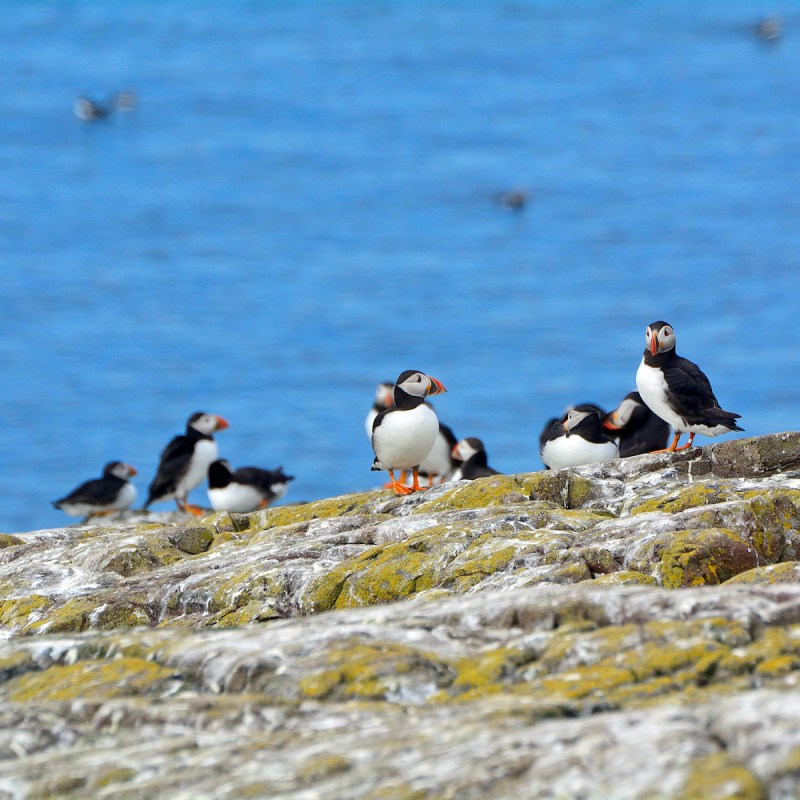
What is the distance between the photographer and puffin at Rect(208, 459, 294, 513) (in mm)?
21656

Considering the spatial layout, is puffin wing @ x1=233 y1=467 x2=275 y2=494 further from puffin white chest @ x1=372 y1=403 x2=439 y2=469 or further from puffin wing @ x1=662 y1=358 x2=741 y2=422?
puffin wing @ x1=662 y1=358 x2=741 y2=422

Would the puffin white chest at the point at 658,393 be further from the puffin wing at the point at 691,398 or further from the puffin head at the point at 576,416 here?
the puffin head at the point at 576,416

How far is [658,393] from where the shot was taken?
13.6m

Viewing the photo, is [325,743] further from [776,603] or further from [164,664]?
[776,603]

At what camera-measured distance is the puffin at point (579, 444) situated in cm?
1462

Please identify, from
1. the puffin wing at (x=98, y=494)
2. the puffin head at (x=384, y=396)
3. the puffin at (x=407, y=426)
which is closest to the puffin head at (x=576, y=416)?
the puffin at (x=407, y=426)

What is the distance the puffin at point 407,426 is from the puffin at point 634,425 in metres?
2.97

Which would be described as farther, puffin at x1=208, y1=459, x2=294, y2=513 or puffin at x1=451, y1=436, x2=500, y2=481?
puffin at x1=208, y1=459, x2=294, y2=513

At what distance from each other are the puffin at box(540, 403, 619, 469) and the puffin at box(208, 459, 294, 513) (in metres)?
7.51

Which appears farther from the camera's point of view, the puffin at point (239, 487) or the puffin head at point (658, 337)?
the puffin at point (239, 487)

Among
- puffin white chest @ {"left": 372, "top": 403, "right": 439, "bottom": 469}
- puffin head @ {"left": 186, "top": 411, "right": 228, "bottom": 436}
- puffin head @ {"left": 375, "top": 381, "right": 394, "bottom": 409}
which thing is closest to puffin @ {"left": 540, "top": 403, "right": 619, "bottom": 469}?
puffin white chest @ {"left": 372, "top": 403, "right": 439, "bottom": 469}

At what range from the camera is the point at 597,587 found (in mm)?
7094

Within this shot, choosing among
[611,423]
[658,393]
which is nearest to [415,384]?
[658,393]

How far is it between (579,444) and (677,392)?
159cm
